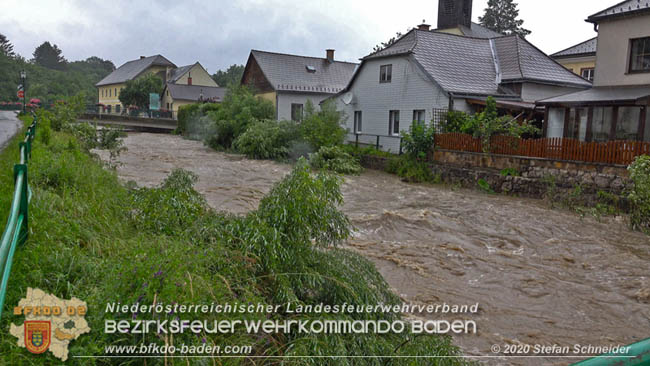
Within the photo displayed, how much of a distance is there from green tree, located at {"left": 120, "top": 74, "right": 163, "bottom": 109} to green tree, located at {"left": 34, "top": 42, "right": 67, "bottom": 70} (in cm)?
9584

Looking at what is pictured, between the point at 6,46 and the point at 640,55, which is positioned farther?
the point at 6,46

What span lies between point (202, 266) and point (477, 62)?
91.0ft

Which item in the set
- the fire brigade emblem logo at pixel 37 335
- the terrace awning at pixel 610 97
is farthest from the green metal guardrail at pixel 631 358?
the terrace awning at pixel 610 97

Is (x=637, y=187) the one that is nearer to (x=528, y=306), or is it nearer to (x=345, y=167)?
(x=528, y=306)

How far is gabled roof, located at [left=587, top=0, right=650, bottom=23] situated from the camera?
821 inches

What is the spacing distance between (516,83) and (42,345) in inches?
1094

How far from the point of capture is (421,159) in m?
23.7

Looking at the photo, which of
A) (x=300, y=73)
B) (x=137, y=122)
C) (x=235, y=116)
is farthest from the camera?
(x=137, y=122)

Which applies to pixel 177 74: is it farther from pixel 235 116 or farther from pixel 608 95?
pixel 608 95

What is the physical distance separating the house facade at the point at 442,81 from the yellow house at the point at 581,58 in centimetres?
725

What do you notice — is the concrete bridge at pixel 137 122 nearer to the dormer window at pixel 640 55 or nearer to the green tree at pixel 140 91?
the green tree at pixel 140 91

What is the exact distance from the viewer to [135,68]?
95.5 m

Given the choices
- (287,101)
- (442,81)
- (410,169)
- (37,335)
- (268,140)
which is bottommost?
(410,169)

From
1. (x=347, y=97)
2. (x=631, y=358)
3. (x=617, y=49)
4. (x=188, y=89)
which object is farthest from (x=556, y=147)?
(x=188, y=89)
